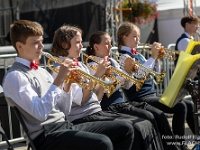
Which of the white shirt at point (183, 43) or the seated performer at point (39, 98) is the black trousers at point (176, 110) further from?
the white shirt at point (183, 43)

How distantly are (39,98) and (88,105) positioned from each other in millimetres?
839

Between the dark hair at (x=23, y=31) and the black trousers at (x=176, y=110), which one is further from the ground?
the dark hair at (x=23, y=31)

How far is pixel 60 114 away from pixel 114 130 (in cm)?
46

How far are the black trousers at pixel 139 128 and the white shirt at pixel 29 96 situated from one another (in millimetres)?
780

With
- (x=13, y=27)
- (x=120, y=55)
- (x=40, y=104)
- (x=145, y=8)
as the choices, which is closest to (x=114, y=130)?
(x=40, y=104)

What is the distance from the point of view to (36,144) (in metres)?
3.56

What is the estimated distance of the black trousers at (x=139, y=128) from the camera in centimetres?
414

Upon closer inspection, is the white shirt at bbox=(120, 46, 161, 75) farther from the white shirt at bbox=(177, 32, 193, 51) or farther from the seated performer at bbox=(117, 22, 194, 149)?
the white shirt at bbox=(177, 32, 193, 51)

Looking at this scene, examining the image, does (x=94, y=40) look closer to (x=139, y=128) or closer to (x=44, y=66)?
(x=44, y=66)

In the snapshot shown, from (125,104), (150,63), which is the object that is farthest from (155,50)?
(125,104)

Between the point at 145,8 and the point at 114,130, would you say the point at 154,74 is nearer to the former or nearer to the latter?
the point at 114,130

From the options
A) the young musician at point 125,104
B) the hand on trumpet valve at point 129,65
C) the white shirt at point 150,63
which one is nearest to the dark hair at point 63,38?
the young musician at point 125,104

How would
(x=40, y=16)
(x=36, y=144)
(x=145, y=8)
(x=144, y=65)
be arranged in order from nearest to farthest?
1. (x=36, y=144)
2. (x=144, y=65)
3. (x=40, y=16)
4. (x=145, y=8)

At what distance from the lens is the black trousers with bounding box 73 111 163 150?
414 centimetres
